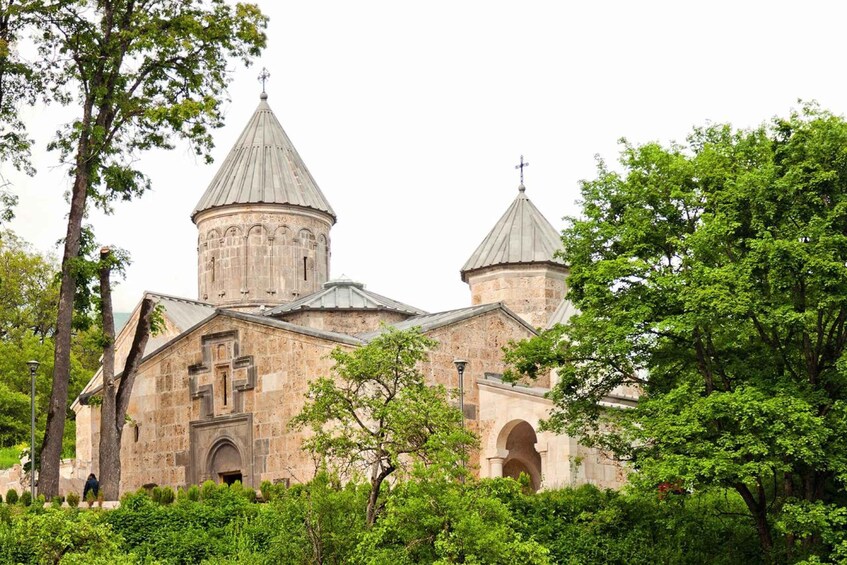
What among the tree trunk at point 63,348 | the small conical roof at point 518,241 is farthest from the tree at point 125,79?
the small conical roof at point 518,241

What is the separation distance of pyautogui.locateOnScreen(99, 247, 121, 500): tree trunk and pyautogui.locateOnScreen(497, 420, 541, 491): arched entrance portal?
9.07m

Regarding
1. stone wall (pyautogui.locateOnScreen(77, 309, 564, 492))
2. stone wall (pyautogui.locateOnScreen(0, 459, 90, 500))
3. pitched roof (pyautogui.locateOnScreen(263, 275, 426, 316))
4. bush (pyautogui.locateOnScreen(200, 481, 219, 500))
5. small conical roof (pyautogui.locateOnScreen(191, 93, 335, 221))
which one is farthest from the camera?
small conical roof (pyautogui.locateOnScreen(191, 93, 335, 221))

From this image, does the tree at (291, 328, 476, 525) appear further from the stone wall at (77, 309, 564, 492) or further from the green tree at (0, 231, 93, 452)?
the green tree at (0, 231, 93, 452)

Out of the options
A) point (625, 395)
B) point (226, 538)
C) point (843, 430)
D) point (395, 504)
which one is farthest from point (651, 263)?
point (625, 395)

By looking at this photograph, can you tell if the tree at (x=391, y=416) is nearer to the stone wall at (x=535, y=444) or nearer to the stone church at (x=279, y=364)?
the stone church at (x=279, y=364)

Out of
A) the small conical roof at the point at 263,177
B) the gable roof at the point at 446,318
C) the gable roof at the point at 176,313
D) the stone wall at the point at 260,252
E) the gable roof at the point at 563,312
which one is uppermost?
the small conical roof at the point at 263,177

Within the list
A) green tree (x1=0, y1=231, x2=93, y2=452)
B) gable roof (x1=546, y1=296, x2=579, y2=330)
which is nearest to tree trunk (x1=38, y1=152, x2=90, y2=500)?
gable roof (x1=546, y1=296, x2=579, y2=330)

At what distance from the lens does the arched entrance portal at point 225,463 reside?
28203 millimetres

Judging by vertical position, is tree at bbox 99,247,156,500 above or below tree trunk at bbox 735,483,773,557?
above

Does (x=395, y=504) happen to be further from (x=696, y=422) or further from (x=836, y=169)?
(x=836, y=169)

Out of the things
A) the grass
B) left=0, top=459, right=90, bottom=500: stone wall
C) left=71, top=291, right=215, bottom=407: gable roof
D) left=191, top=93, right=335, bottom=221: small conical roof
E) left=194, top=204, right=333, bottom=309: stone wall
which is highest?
left=191, top=93, right=335, bottom=221: small conical roof

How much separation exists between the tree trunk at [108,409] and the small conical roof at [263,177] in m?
10.6

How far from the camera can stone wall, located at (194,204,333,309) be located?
36.5 metres

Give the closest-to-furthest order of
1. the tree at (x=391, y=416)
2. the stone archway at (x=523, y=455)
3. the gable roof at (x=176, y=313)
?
the tree at (x=391, y=416) < the stone archway at (x=523, y=455) < the gable roof at (x=176, y=313)
